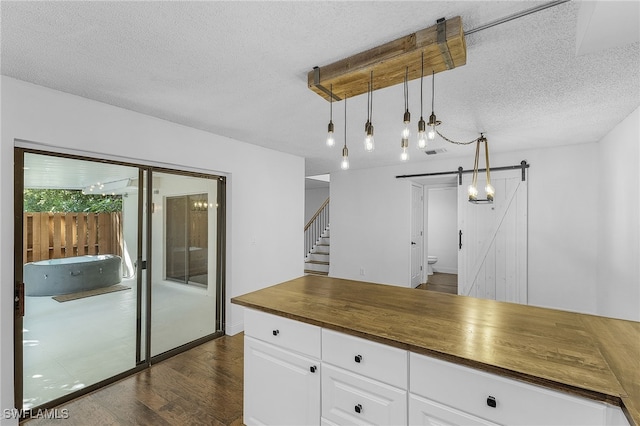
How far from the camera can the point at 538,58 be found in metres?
1.85

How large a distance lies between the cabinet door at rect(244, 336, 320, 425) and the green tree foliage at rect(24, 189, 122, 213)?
1994 millimetres

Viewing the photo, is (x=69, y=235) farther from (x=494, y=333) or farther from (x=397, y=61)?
(x=494, y=333)

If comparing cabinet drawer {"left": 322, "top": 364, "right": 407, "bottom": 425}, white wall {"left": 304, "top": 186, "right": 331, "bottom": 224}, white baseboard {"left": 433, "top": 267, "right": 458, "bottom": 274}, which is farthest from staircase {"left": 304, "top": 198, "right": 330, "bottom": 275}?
cabinet drawer {"left": 322, "top": 364, "right": 407, "bottom": 425}

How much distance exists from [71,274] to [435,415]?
10.1 feet

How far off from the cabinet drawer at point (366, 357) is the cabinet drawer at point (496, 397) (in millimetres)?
63

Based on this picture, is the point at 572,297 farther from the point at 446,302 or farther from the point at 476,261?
the point at 446,302

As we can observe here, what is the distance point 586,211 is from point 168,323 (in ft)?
18.2

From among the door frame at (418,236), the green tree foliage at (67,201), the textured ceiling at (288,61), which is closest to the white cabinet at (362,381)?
the textured ceiling at (288,61)

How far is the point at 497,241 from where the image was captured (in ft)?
15.2

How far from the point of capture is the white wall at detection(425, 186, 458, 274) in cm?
747

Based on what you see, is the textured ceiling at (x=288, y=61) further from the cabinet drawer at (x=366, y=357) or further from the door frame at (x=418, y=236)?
the door frame at (x=418, y=236)

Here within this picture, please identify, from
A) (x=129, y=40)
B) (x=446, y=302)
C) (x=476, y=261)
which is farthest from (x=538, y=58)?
(x=476, y=261)

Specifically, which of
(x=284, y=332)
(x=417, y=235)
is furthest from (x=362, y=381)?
(x=417, y=235)

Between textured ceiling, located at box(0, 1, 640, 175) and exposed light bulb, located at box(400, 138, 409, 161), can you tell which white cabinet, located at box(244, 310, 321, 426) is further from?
textured ceiling, located at box(0, 1, 640, 175)
